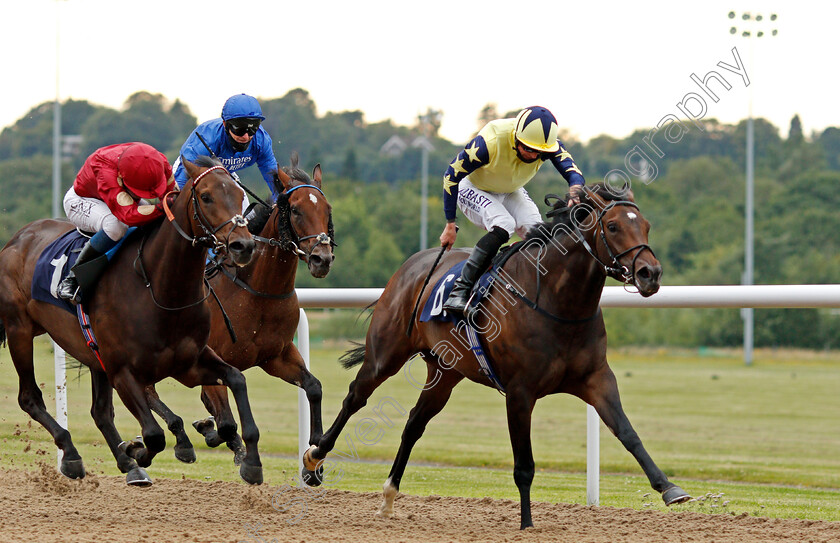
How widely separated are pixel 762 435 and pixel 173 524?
11723mm

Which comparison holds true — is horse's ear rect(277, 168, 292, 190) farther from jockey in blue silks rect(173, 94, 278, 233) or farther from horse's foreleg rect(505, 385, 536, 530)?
horse's foreleg rect(505, 385, 536, 530)

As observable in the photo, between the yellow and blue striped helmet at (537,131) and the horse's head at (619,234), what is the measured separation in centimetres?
51

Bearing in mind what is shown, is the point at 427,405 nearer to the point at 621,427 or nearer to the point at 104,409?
the point at 621,427

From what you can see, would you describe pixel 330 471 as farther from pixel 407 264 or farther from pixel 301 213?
pixel 301 213

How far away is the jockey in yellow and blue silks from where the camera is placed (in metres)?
5.55

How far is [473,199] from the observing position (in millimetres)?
6004

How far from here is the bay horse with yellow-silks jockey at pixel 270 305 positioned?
5.96 m

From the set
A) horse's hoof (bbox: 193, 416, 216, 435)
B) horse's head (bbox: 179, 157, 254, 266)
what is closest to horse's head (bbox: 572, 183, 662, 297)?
horse's head (bbox: 179, 157, 254, 266)

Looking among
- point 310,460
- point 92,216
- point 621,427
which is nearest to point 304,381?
point 310,460

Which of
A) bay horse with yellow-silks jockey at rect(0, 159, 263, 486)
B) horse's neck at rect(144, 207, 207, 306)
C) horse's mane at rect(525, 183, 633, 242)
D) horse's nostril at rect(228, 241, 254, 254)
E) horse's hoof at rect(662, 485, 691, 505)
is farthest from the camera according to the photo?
horse's neck at rect(144, 207, 207, 306)

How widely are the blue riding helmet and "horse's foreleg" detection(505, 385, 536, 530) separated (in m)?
2.55

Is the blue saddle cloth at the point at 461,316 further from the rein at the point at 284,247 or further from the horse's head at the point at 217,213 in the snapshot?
the horse's head at the point at 217,213

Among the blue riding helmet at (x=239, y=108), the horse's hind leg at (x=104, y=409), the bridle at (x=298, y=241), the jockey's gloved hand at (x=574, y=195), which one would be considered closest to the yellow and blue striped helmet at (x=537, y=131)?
the jockey's gloved hand at (x=574, y=195)

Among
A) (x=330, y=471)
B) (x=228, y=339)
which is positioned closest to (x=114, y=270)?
(x=228, y=339)
